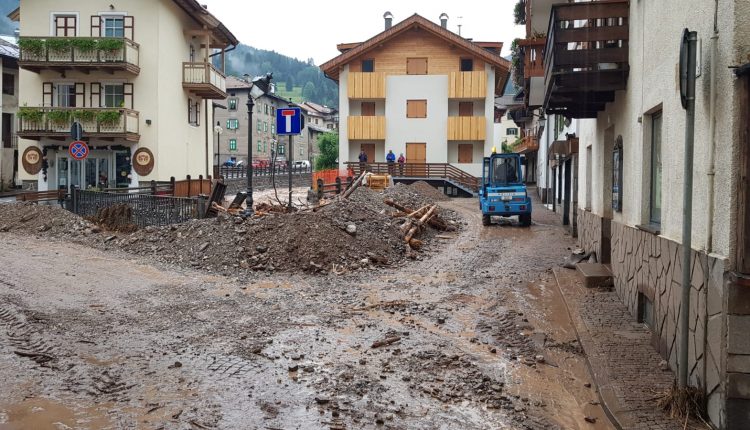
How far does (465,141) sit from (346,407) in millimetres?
43170

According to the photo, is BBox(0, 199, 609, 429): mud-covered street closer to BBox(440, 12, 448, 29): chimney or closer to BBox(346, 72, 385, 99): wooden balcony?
BBox(346, 72, 385, 99): wooden balcony

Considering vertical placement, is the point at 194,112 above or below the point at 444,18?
below

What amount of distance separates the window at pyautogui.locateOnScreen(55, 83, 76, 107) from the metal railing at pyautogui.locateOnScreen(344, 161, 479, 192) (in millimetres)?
17954

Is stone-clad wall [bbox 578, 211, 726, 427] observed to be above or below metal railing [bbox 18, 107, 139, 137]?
below

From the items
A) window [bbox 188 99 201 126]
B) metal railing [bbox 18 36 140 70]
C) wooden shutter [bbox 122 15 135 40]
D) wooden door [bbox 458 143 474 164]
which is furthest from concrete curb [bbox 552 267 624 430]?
wooden door [bbox 458 143 474 164]

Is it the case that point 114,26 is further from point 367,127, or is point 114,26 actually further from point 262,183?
point 367,127

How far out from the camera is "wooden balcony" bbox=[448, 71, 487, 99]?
154ft

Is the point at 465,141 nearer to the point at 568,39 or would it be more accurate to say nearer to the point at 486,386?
the point at 568,39

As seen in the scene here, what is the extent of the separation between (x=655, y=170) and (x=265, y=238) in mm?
9546

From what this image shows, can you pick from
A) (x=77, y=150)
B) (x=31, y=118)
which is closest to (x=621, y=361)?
(x=77, y=150)

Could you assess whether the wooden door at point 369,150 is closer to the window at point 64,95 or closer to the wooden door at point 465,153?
the wooden door at point 465,153

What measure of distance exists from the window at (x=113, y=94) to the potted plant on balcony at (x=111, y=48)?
88.0 inches

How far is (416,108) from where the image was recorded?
157ft

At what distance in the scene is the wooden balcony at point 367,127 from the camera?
4747 centimetres
